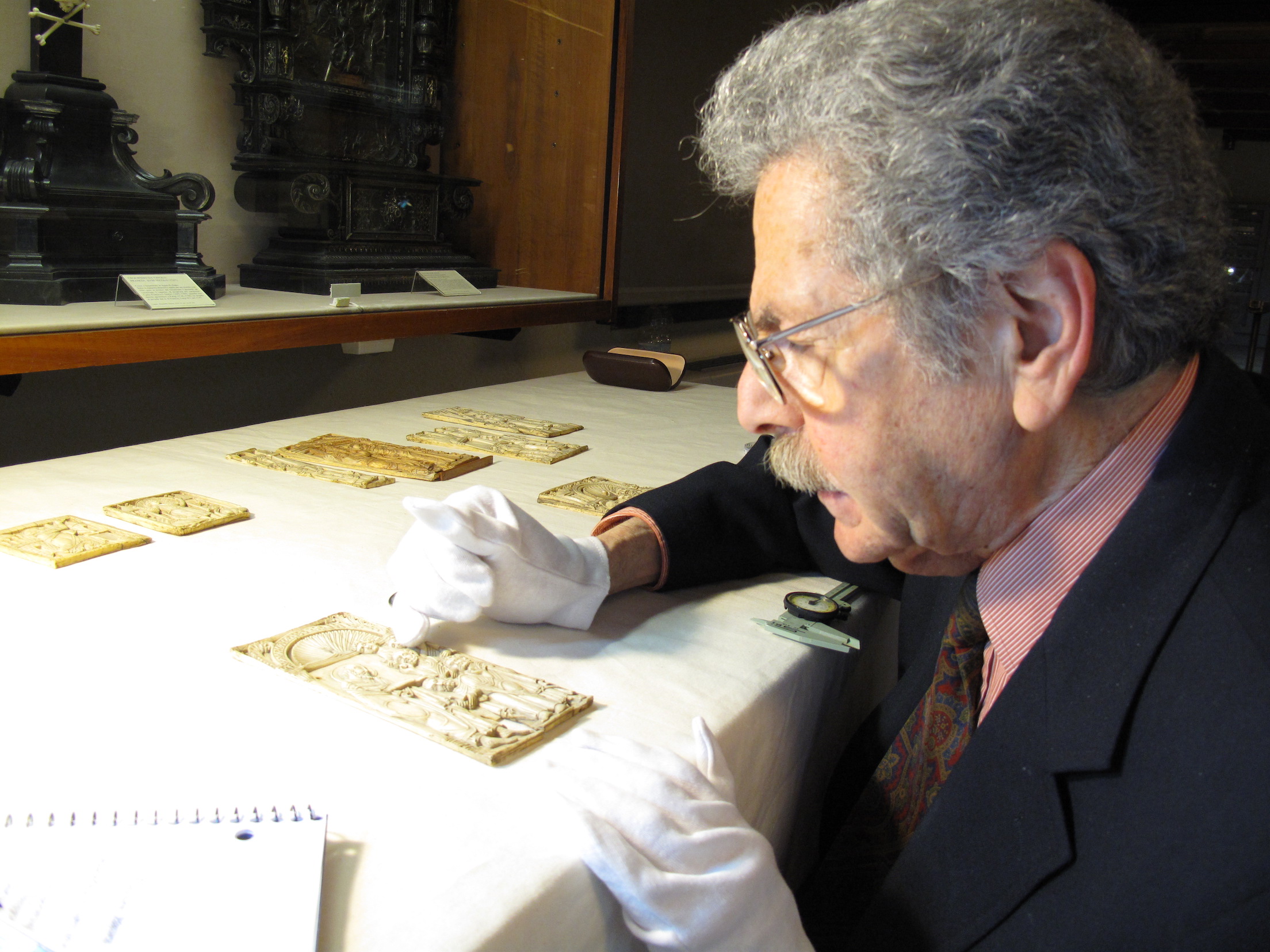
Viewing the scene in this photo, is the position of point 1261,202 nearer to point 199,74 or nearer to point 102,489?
point 199,74

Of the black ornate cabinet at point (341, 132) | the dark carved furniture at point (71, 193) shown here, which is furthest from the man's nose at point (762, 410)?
the black ornate cabinet at point (341, 132)

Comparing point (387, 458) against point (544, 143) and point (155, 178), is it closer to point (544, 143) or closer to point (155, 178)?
point (155, 178)

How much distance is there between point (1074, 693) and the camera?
2.84 ft

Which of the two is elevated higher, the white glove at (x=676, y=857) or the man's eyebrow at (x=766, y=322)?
the man's eyebrow at (x=766, y=322)

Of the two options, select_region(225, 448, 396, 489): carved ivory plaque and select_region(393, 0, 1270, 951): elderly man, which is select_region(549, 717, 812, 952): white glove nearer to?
select_region(393, 0, 1270, 951): elderly man

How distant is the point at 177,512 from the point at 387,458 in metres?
0.48

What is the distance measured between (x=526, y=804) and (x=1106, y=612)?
52 cm

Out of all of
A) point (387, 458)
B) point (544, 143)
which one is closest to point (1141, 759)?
point (387, 458)

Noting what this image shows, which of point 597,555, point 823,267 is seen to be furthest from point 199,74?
point 823,267

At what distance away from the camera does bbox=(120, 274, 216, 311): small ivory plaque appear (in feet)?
8.16

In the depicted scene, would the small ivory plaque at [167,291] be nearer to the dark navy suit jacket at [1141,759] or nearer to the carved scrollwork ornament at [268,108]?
the carved scrollwork ornament at [268,108]

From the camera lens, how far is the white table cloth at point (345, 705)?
732 millimetres

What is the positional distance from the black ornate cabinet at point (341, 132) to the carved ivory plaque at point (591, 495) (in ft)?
5.77

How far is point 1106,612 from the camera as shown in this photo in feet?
2.86
